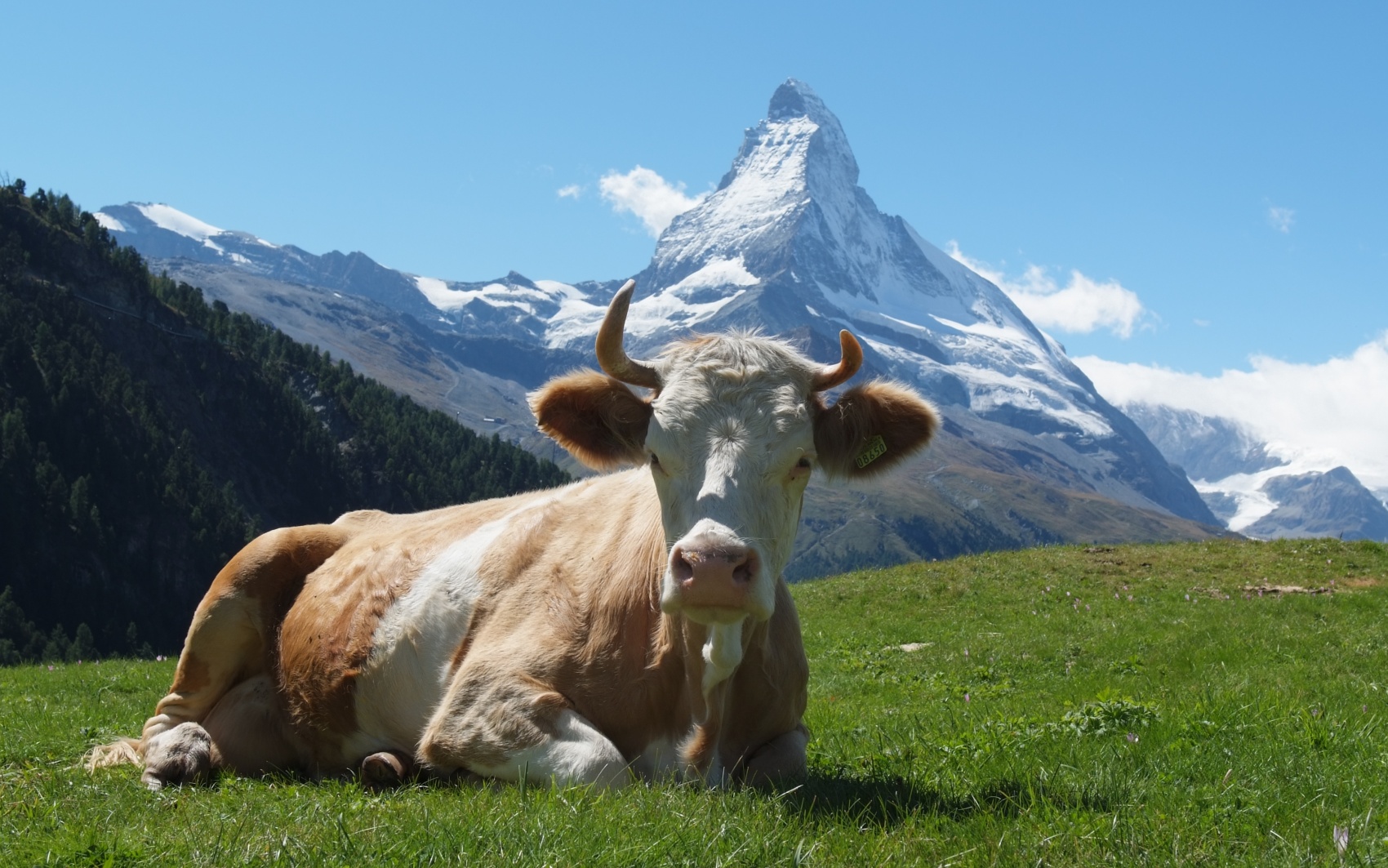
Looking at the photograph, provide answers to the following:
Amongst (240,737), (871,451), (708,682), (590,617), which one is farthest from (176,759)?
(871,451)

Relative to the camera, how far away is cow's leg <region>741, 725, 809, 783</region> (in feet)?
22.5

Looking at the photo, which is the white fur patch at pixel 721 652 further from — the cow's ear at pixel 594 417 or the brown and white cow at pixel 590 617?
the cow's ear at pixel 594 417

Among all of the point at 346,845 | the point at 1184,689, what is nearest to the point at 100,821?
the point at 346,845

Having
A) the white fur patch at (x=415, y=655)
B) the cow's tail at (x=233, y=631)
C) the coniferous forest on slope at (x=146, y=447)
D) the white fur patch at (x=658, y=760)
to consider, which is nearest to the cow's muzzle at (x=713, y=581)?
the white fur patch at (x=658, y=760)

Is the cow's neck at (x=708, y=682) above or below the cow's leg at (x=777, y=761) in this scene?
above

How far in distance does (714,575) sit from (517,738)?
1.97 metres

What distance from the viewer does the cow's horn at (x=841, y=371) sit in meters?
6.90

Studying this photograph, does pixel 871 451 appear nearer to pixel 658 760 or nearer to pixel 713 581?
pixel 713 581

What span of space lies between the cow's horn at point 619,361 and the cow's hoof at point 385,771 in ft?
9.65

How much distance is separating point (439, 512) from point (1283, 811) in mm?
7104

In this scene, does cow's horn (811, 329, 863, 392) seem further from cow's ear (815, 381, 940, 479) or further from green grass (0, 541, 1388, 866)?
green grass (0, 541, 1388, 866)

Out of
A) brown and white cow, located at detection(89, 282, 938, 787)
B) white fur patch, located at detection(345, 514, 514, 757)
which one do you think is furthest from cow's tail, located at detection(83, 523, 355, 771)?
white fur patch, located at detection(345, 514, 514, 757)

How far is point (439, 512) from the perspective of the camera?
34.1ft

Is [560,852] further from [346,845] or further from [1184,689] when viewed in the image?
[1184,689]
